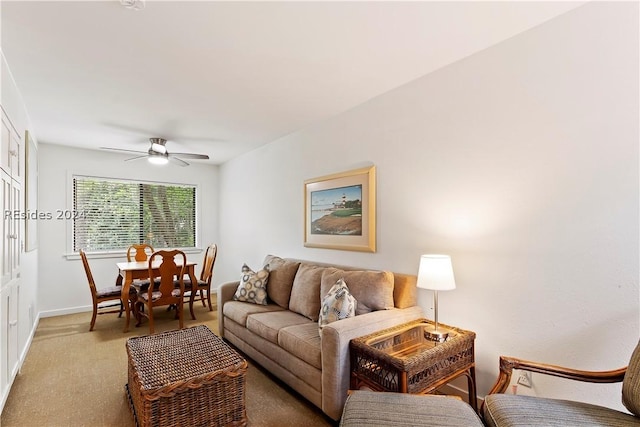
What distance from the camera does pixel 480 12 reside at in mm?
1824

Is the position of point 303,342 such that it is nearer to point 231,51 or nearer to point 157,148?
point 231,51

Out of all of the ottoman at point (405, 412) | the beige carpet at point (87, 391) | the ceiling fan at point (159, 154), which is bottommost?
the beige carpet at point (87, 391)

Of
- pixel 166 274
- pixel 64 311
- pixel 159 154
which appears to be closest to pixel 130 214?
pixel 64 311

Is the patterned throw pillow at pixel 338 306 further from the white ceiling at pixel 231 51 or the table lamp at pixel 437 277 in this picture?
the white ceiling at pixel 231 51

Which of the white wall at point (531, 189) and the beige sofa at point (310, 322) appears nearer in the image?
the white wall at point (531, 189)

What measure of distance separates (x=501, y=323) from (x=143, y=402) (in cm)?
227

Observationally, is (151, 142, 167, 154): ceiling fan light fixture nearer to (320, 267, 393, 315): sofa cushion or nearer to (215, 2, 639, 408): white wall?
(215, 2, 639, 408): white wall

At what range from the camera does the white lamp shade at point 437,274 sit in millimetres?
2102

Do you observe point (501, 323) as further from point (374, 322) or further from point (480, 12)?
point (480, 12)

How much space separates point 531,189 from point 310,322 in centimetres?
197

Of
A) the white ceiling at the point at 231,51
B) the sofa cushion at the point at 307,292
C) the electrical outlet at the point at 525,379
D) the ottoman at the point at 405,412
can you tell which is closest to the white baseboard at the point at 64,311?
the white ceiling at the point at 231,51

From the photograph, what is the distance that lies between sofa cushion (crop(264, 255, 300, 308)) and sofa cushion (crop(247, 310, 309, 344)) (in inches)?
8.9

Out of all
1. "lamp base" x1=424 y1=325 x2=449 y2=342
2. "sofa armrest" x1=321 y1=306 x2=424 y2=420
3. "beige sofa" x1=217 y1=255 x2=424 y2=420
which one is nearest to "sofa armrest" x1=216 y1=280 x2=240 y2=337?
"beige sofa" x1=217 y1=255 x2=424 y2=420

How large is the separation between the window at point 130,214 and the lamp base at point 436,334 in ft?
15.7
